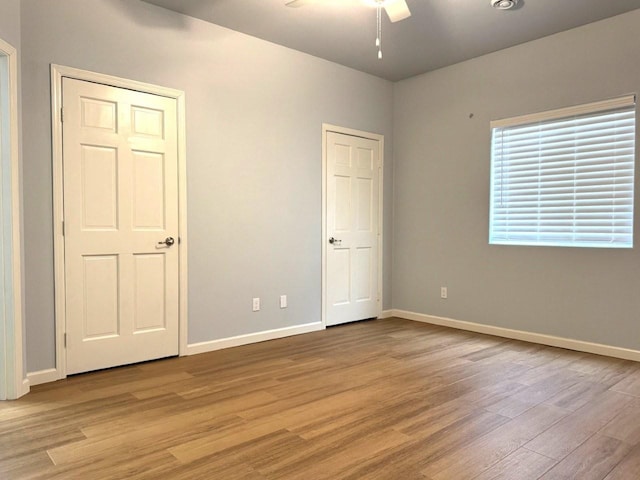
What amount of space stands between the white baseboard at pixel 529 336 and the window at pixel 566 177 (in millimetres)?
878

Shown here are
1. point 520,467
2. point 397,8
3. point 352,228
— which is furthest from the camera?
point 352,228

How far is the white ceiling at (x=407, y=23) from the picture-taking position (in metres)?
3.61

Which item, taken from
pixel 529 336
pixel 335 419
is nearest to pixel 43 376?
pixel 335 419

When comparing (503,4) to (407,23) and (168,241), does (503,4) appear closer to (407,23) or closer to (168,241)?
(407,23)

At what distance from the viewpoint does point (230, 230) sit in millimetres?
4113

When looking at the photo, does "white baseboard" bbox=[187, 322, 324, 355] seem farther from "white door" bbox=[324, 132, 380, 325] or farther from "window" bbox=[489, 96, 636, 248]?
"window" bbox=[489, 96, 636, 248]

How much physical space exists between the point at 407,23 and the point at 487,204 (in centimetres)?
198

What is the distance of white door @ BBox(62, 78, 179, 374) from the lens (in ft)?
10.7

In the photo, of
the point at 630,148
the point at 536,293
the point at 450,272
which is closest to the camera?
the point at 630,148

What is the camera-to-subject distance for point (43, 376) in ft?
10.2

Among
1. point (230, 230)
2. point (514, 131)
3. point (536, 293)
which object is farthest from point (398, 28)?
point (536, 293)

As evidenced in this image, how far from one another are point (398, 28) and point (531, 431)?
133 inches

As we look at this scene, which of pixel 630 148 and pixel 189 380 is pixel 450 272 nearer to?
pixel 630 148

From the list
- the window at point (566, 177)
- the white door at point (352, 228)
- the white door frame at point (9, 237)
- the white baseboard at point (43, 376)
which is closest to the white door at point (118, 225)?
the white baseboard at point (43, 376)
